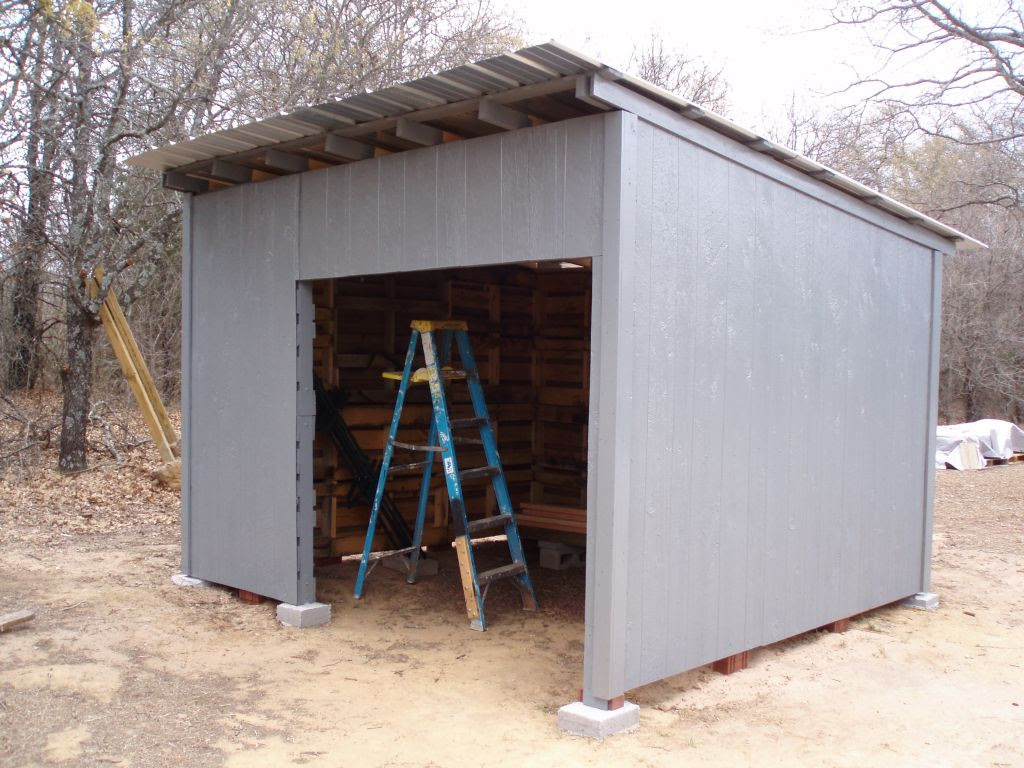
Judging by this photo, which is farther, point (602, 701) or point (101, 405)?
point (101, 405)

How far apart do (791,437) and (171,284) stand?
11014mm

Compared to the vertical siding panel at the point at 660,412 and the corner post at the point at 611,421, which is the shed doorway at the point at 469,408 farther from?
the corner post at the point at 611,421

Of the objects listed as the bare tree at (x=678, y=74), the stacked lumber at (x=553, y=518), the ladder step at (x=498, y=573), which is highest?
the bare tree at (x=678, y=74)

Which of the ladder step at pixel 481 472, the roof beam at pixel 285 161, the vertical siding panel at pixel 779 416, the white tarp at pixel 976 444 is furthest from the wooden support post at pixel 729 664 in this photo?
the white tarp at pixel 976 444

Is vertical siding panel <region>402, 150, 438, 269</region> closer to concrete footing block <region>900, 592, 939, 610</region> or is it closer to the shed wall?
the shed wall

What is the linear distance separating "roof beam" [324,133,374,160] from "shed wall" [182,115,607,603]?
0.30ft

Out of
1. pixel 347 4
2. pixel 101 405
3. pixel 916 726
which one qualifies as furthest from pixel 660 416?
pixel 347 4

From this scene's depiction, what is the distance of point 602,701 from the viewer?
4090mm

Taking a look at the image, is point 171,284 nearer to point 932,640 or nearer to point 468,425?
point 468,425

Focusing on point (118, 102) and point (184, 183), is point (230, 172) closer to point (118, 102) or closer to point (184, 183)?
point (184, 183)

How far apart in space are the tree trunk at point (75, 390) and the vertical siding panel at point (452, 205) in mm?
6412

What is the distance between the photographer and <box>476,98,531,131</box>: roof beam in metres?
4.24

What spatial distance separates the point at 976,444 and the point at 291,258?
14.9 m

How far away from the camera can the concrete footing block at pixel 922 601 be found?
6.76 meters
